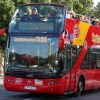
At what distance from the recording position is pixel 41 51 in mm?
16094

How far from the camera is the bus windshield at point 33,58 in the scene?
15969mm

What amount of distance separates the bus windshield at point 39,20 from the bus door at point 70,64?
3.52ft

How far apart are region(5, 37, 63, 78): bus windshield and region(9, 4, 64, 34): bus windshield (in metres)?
0.36

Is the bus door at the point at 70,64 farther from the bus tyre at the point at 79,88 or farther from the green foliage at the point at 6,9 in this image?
the green foliage at the point at 6,9

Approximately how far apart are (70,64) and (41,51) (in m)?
1.54

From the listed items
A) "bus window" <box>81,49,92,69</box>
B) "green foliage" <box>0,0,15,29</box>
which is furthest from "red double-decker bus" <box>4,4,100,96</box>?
"green foliage" <box>0,0,15,29</box>

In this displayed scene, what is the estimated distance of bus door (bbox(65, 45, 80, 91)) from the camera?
54.6 feet

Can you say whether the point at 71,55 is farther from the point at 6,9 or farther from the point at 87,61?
the point at 6,9

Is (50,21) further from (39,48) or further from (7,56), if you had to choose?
(7,56)

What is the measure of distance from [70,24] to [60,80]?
2.46 meters

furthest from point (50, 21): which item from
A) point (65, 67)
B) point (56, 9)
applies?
point (65, 67)

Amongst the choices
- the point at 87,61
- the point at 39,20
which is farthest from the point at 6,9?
the point at 39,20

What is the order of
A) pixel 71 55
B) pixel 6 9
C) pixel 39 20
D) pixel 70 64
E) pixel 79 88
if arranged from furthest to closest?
pixel 6 9 < pixel 79 88 < pixel 71 55 < pixel 70 64 < pixel 39 20

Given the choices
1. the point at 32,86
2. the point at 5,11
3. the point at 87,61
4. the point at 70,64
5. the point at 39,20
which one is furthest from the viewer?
the point at 5,11
